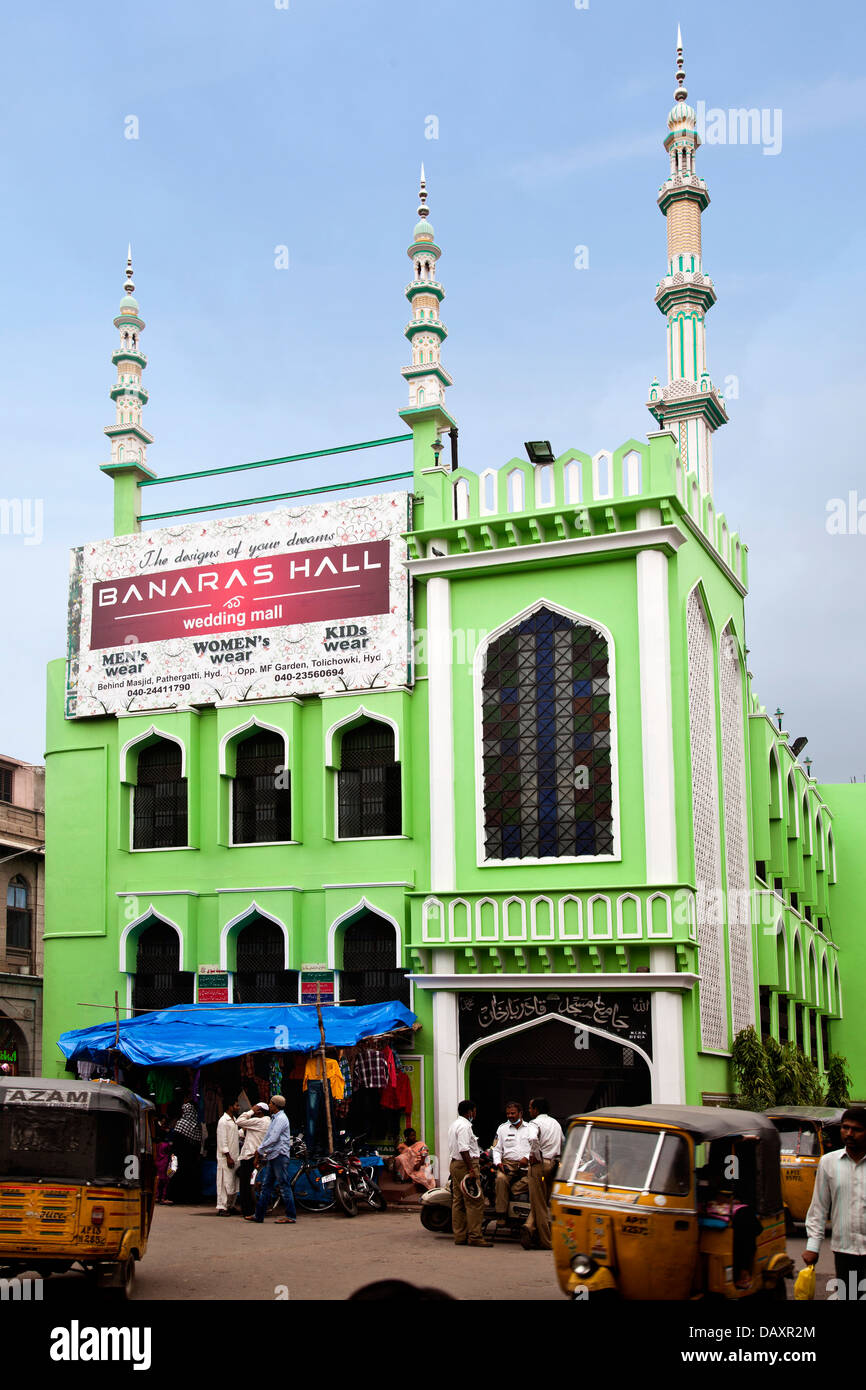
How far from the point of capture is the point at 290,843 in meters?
22.1

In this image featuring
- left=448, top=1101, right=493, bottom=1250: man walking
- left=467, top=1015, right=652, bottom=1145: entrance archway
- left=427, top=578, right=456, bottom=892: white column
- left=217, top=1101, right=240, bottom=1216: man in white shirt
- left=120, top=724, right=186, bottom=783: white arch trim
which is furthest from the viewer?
left=120, top=724, right=186, bottom=783: white arch trim

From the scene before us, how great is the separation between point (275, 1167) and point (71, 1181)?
595 cm

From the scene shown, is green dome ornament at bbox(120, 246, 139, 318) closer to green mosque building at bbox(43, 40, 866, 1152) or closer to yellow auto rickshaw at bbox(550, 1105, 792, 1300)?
green mosque building at bbox(43, 40, 866, 1152)

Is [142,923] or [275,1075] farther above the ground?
[142,923]

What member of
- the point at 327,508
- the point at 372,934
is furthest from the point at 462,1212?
the point at 327,508

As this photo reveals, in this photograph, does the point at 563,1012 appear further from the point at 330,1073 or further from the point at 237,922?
the point at 237,922

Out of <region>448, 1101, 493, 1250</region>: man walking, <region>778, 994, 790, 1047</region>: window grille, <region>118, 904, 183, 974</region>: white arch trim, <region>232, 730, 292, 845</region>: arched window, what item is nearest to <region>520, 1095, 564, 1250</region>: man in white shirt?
<region>448, 1101, 493, 1250</region>: man walking

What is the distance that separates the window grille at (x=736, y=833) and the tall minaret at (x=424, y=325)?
6366mm

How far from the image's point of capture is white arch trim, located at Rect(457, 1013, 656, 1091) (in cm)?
1930

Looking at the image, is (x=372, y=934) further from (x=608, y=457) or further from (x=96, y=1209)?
(x=96, y=1209)

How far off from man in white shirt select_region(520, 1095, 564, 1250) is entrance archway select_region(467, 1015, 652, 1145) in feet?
13.1

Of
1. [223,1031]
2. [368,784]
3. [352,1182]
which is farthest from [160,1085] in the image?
[368,784]

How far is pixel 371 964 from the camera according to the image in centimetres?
2144
